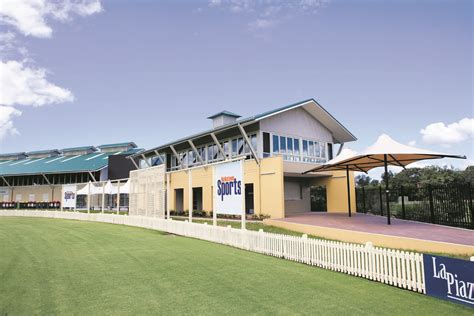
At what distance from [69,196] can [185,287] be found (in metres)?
24.7

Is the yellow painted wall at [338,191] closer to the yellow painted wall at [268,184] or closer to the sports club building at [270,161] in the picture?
the sports club building at [270,161]

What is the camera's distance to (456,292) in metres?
5.45

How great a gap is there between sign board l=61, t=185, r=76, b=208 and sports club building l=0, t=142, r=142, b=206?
12682 millimetres

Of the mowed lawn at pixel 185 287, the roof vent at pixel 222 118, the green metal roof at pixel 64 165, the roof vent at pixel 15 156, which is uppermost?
the roof vent at pixel 15 156

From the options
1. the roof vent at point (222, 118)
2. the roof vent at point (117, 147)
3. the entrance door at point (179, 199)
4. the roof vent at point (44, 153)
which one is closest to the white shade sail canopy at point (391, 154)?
the roof vent at point (222, 118)

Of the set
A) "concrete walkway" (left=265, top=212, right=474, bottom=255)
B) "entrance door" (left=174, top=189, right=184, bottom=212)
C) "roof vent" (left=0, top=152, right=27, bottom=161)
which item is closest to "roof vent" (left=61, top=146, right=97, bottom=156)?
"roof vent" (left=0, top=152, right=27, bottom=161)

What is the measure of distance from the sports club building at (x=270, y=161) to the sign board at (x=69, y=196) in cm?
830

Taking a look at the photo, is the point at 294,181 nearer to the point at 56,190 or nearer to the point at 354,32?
the point at 354,32

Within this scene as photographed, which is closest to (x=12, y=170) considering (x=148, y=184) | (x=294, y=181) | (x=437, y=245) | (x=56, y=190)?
(x=56, y=190)

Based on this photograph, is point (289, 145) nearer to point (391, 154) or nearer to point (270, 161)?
point (270, 161)

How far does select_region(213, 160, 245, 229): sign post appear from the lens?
11.9m

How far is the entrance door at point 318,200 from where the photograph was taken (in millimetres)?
25445

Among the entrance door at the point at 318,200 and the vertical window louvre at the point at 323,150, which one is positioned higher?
the vertical window louvre at the point at 323,150

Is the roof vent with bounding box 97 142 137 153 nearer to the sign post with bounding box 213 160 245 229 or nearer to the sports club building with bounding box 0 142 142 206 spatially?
the sports club building with bounding box 0 142 142 206
